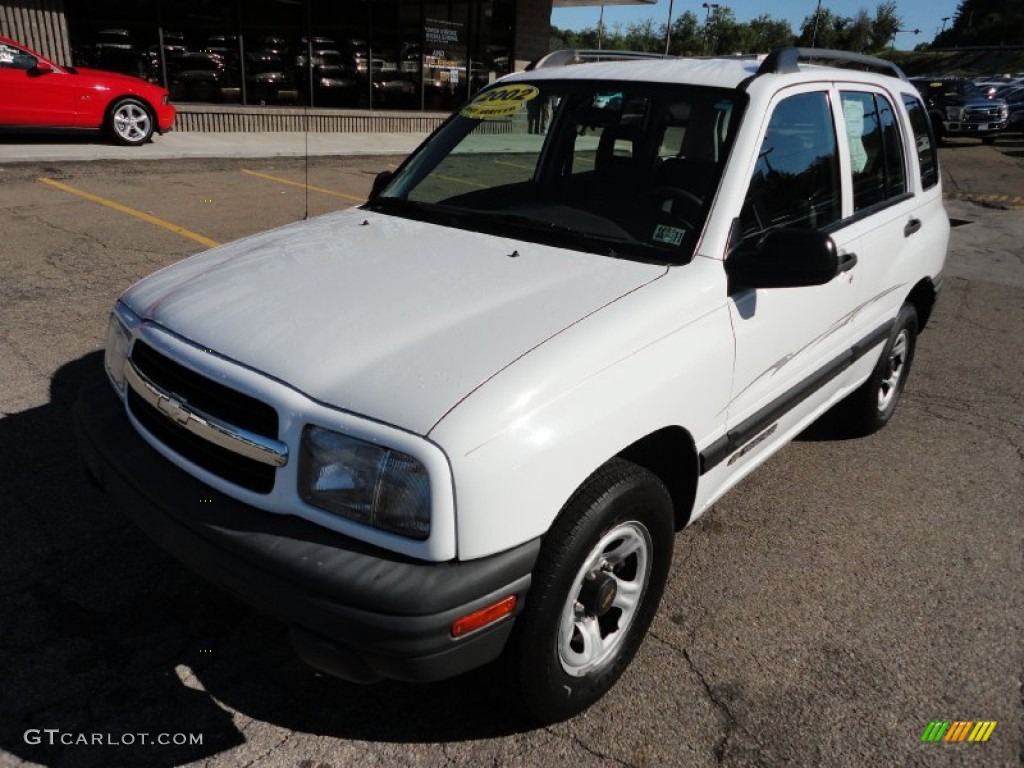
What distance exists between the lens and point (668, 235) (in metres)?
2.86

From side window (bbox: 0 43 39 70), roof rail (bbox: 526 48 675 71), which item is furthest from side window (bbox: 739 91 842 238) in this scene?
Answer: side window (bbox: 0 43 39 70)

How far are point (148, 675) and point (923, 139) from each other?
4.45 m

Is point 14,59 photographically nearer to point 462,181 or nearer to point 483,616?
point 462,181

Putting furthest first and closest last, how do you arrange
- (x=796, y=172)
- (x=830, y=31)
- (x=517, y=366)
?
(x=830, y=31) < (x=796, y=172) < (x=517, y=366)

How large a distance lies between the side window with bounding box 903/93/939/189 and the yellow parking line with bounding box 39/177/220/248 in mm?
5407

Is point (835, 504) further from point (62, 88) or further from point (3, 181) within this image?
point (62, 88)

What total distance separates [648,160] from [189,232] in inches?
237

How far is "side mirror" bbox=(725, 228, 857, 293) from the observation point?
2.58 metres

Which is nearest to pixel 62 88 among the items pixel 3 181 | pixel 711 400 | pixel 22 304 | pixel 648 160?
pixel 3 181

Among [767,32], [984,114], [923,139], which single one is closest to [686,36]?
[767,32]

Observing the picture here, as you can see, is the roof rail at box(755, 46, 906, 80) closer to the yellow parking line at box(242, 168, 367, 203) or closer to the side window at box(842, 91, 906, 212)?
the side window at box(842, 91, 906, 212)

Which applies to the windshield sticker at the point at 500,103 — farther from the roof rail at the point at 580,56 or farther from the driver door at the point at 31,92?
the driver door at the point at 31,92

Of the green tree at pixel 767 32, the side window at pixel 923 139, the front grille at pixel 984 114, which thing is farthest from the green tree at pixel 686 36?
the side window at pixel 923 139

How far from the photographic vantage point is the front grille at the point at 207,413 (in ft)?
7.09
